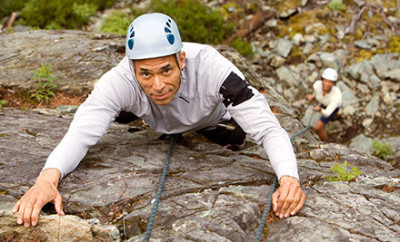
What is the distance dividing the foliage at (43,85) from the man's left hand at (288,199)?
4.42 meters

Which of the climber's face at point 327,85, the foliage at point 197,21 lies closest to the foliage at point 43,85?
the foliage at point 197,21

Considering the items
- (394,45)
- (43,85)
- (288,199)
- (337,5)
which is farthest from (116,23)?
(288,199)

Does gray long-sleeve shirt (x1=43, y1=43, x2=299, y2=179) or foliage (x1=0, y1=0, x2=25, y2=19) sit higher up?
gray long-sleeve shirt (x1=43, y1=43, x2=299, y2=179)

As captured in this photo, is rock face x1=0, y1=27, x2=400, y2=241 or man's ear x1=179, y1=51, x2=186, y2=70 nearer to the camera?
rock face x1=0, y1=27, x2=400, y2=241

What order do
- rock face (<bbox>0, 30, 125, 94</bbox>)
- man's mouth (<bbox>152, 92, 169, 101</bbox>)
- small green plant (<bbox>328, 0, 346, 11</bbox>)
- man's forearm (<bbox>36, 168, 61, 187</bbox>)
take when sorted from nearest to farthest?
1. man's forearm (<bbox>36, 168, 61, 187</bbox>)
2. man's mouth (<bbox>152, 92, 169, 101</bbox>)
3. rock face (<bbox>0, 30, 125, 94</bbox>)
4. small green plant (<bbox>328, 0, 346, 11</bbox>)

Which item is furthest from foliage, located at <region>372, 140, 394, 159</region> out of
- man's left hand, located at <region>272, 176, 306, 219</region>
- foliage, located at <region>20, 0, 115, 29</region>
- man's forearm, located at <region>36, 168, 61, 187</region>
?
foliage, located at <region>20, 0, 115, 29</region>

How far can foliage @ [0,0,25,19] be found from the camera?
1278 cm

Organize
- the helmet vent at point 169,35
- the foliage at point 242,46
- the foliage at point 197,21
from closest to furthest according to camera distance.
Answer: the helmet vent at point 169,35, the foliage at point 197,21, the foliage at point 242,46

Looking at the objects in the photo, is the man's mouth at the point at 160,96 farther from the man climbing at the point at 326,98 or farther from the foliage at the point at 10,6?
A: the foliage at the point at 10,6

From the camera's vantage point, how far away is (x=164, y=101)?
11.8ft

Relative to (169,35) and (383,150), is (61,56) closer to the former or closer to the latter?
(169,35)

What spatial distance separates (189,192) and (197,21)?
26.8 feet

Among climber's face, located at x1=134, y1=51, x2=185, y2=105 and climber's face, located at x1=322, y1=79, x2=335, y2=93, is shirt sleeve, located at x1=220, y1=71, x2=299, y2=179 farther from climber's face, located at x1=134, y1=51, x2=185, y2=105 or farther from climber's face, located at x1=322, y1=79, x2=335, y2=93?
climber's face, located at x1=322, y1=79, x2=335, y2=93

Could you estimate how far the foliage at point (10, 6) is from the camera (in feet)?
41.9
